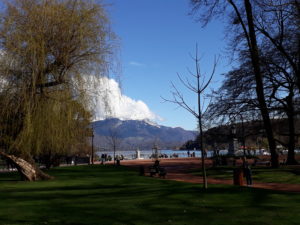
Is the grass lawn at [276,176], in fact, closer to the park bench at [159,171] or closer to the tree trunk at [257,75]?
the tree trunk at [257,75]

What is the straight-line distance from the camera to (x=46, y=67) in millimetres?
16094

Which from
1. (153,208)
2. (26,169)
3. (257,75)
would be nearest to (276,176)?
(257,75)

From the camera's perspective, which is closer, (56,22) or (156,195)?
(156,195)

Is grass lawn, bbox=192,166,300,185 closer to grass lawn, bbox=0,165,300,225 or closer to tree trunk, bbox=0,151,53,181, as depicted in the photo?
grass lawn, bbox=0,165,300,225

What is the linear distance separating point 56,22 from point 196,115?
7.80 m

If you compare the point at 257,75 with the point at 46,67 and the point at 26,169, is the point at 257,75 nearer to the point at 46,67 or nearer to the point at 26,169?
the point at 46,67

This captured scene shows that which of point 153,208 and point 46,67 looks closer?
point 153,208

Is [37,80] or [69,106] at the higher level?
[37,80]

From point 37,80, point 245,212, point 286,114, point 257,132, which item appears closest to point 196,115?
point 245,212

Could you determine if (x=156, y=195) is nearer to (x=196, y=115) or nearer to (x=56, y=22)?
(x=196, y=115)

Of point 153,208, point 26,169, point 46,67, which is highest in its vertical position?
point 46,67

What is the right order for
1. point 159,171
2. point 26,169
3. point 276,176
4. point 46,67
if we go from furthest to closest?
point 159,171
point 276,176
point 26,169
point 46,67

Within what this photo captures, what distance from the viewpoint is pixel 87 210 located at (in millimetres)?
9969

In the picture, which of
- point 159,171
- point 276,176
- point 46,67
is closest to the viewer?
point 46,67
